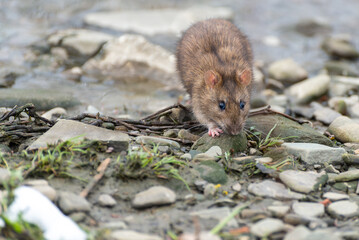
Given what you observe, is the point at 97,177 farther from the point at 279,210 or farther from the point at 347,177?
the point at 347,177

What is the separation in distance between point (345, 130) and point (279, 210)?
2.63 metres

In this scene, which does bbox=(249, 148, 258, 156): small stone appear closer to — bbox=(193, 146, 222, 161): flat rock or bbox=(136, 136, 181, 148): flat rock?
bbox=(193, 146, 222, 161): flat rock

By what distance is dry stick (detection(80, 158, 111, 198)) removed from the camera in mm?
3468

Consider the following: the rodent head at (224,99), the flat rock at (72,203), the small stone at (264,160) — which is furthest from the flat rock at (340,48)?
the flat rock at (72,203)

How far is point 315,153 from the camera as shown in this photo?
14.9ft

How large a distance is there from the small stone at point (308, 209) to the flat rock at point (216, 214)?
0.57m

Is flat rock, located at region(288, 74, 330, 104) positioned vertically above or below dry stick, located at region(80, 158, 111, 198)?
below

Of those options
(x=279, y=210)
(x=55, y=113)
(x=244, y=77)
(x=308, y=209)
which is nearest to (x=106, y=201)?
(x=279, y=210)

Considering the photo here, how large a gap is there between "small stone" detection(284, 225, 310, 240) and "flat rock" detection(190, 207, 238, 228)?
41 centimetres

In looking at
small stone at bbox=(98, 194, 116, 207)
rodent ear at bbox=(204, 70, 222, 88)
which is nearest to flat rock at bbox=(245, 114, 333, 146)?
rodent ear at bbox=(204, 70, 222, 88)

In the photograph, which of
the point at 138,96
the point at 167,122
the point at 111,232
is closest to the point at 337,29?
the point at 138,96

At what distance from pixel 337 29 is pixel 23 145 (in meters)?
12.3

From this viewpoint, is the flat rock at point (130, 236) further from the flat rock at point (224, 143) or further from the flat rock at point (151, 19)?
the flat rock at point (151, 19)

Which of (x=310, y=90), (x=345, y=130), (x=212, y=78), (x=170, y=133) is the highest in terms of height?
(x=212, y=78)
